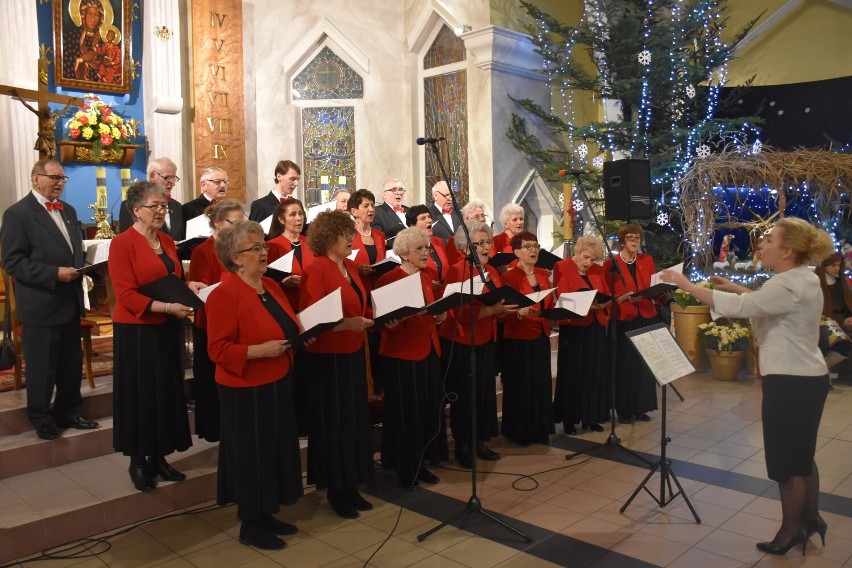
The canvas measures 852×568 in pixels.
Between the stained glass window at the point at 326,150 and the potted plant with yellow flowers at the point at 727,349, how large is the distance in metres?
5.10

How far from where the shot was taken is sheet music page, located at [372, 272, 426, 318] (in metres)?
3.68

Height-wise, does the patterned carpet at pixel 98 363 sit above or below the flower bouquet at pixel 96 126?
below

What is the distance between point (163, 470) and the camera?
4008 mm

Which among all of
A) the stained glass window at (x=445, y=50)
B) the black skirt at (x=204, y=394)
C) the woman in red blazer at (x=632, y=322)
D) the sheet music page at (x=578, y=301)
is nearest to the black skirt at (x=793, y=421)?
the sheet music page at (x=578, y=301)

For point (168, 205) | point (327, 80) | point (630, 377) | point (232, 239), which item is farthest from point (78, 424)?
point (327, 80)

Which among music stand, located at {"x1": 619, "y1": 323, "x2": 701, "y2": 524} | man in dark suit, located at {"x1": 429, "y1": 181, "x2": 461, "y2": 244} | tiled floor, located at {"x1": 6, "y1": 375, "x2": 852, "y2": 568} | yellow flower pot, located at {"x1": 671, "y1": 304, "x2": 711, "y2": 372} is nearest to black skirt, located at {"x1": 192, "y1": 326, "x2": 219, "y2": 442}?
tiled floor, located at {"x1": 6, "y1": 375, "x2": 852, "y2": 568}

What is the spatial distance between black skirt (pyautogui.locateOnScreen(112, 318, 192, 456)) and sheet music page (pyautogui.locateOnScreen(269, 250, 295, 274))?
2.11ft

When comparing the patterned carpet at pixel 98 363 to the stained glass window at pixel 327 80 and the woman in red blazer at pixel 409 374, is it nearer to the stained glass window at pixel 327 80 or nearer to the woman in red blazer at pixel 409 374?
the woman in red blazer at pixel 409 374

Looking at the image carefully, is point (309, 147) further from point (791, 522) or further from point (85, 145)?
point (791, 522)

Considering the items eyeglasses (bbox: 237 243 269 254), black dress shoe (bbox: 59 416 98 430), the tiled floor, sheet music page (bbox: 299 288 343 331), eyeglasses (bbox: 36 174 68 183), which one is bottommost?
the tiled floor

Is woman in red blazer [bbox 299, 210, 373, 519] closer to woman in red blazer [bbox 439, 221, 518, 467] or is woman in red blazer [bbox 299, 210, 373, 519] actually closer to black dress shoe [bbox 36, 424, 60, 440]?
woman in red blazer [bbox 439, 221, 518, 467]

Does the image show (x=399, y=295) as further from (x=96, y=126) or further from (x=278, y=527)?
(x=96, y=126)

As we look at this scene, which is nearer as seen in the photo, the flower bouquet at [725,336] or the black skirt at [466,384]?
the black skirt at [466,384]

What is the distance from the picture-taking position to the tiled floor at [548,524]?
3.39 m
